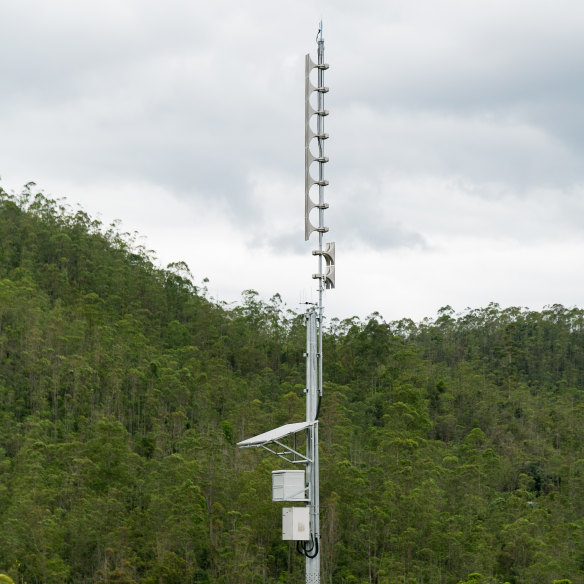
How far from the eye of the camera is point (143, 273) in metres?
48.4

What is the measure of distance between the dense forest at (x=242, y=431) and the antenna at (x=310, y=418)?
42.2 feet

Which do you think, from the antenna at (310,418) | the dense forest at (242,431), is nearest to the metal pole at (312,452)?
the antenna at (310,418)

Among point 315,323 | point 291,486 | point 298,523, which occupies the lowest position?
point 298,523

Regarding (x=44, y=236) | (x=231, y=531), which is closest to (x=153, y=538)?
(x=231, y=531)

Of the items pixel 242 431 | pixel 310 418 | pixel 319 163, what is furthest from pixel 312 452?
pixel 242 431

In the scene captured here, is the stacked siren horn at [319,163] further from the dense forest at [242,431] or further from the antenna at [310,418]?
the dense forest at [242,431]

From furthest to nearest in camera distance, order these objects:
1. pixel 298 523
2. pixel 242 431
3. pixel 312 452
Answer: pixel 242 431
pixel 312 452
pixel 298 523

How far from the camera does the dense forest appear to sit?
25359mm

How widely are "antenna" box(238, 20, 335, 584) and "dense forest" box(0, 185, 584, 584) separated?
12871 millimetres

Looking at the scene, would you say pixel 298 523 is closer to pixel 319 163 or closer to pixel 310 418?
pixel 310 418

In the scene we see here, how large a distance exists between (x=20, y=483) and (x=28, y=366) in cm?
779

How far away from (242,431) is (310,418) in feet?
87.8

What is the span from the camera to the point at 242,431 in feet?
114

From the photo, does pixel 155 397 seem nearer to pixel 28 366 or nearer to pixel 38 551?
pixel 28 366
